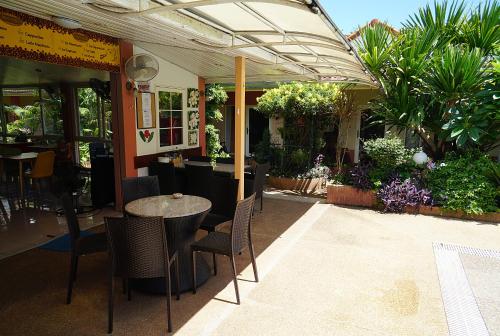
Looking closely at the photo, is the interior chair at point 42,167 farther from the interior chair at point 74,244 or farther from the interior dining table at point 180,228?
the interior dining table at point 180,228

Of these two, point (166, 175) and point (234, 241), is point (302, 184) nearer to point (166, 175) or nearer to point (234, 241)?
point (166, 175)

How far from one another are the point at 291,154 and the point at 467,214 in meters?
3.80

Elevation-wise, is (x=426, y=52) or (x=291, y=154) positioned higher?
(x=426, y=52)

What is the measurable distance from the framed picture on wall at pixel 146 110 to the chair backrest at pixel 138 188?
79.4 inches

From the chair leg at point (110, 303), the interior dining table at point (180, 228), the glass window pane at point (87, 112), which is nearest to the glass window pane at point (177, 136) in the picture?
the glass window pane at point (87, 112)

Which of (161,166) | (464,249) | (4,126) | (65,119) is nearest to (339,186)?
(464,249)

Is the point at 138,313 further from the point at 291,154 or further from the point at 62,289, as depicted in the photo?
the point at 291,154

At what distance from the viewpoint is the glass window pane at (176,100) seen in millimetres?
7136

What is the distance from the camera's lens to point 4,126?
31.4 ft

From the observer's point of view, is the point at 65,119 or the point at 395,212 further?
the point at 65,119

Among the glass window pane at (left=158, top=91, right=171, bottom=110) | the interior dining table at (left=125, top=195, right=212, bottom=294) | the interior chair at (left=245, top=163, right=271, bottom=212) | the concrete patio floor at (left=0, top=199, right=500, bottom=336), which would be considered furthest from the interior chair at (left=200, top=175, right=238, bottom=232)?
the glass window pane at (left=158, top=91, right=171, bottom=110)

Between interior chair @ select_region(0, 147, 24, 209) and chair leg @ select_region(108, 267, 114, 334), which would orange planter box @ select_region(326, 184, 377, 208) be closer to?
chair leg @ select_region(108, 267, 114, 334)

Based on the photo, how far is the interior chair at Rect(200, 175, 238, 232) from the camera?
442 cm

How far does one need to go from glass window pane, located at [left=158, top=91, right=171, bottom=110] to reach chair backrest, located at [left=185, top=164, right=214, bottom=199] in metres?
1.94
